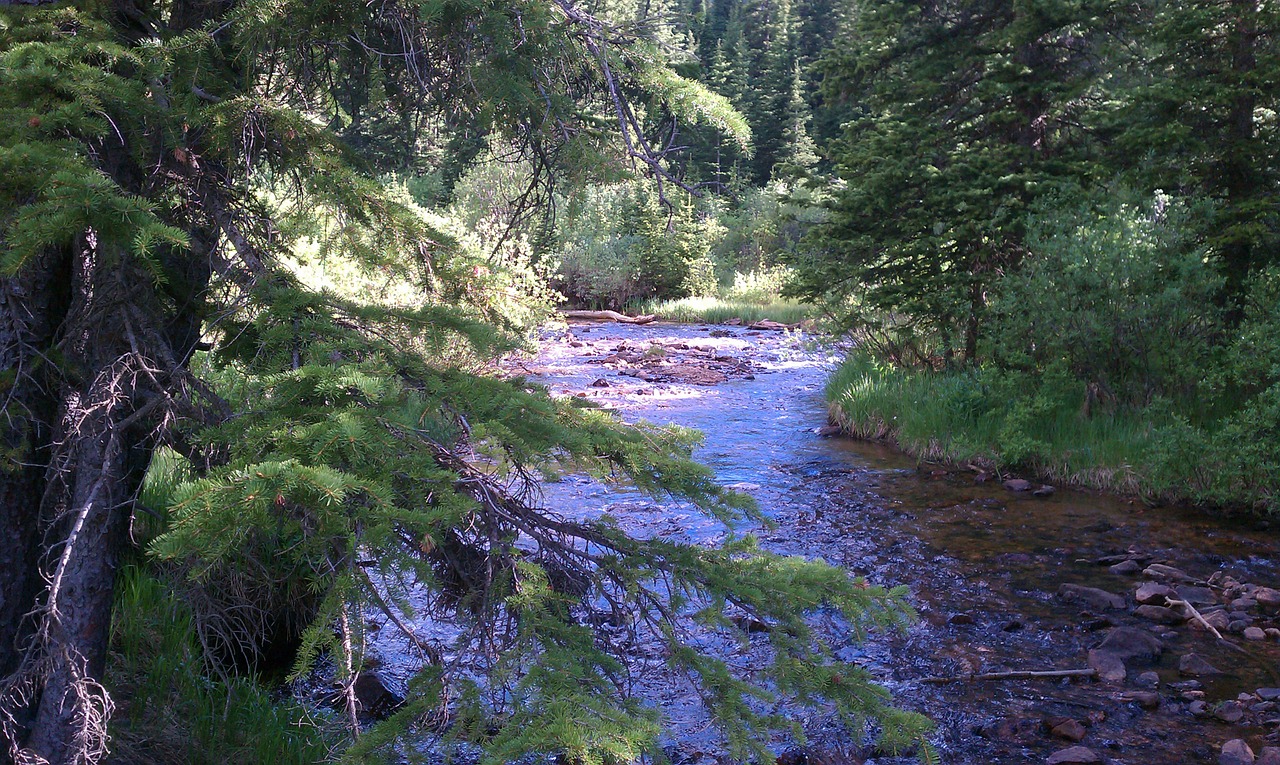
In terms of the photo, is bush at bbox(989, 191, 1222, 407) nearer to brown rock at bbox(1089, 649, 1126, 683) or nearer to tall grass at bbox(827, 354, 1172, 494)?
tall grass at bbox(827, 354, 1172, 494)

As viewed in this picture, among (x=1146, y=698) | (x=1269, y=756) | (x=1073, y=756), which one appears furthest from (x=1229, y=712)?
(x=1073, y=756)

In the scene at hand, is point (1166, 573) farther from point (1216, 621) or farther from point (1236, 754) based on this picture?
point (1236, 754)

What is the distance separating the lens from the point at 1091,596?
21.6 ft

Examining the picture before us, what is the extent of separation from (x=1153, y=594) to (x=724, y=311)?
71.7ft

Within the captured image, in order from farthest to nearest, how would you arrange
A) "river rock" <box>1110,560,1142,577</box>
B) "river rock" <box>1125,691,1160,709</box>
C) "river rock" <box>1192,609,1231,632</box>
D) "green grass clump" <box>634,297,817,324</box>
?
1. "green grass clump" <box>634,297,817,324</box>
2. "river rock" <box>1110,560,1142,577</box>
3. "river rock" <box>1192,609,1231,632</box>
4. "river rock" <box>1125,691,1160,709</box>

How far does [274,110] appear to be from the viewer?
306cm

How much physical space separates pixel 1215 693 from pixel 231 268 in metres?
5.51

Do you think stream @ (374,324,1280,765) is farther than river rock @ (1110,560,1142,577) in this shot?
No

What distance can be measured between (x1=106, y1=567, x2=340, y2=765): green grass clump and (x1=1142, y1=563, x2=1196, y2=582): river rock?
235 inches

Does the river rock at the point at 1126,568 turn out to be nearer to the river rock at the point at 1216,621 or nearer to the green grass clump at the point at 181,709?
the river rock at the point at 1216,621

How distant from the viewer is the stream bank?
4809mm

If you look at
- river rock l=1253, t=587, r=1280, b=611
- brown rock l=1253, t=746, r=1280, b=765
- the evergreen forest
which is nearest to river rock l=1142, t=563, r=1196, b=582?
river rock l=1253, t=587, r=1280, b=611

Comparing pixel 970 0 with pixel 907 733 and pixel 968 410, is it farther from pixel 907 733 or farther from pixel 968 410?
pixel 907 733

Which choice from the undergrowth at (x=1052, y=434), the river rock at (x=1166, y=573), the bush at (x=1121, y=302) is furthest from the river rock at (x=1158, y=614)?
the bush at (x=1121, y=302)
